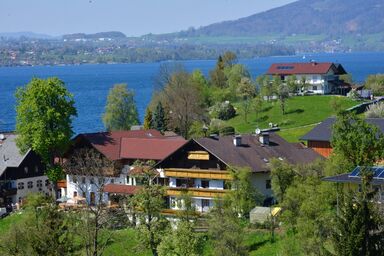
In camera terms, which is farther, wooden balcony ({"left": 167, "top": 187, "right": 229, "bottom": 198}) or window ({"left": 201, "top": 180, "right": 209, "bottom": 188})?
window ({"left": 201, "top": 180, "right": 209, "bottom": 188})

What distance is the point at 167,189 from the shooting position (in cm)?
6078

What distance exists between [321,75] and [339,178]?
249 ft

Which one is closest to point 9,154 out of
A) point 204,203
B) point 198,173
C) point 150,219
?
point 198,173

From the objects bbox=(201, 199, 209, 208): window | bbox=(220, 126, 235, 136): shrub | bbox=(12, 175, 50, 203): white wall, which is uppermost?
bbox=(220, 126, 235, 136): shrub

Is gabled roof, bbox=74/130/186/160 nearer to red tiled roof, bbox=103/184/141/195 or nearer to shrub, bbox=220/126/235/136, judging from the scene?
red tiled roof, bbox=103/184/141/195

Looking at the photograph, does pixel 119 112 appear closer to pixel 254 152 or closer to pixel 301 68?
pixel 301 68

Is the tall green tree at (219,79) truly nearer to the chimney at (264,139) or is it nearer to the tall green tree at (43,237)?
the chimney at (264,139)

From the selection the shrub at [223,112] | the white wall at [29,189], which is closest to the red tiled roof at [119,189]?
the white wall at [29,189]

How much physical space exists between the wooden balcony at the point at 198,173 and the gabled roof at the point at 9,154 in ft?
54.0

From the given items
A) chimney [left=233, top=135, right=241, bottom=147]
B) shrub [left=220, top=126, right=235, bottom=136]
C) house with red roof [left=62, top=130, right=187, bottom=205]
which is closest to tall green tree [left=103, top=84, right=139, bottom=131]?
shrub [left=220, top=126, right=235, bottom=136]

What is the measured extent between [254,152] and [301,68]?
6571cm

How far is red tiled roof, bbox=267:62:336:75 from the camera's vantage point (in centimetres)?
12155

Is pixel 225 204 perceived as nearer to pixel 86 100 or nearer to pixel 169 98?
pixel 169 98

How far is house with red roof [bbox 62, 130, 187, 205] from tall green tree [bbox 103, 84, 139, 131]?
2928 centimetres
